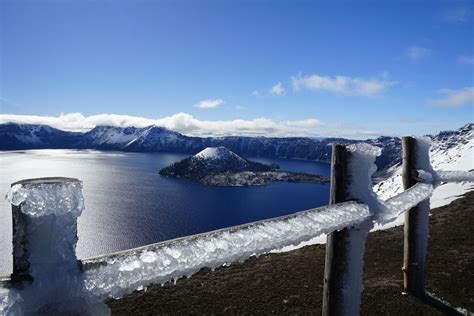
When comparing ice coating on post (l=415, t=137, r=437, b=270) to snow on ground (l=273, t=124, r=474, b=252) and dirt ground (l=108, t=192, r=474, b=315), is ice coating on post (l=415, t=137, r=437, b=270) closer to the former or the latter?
snow on ground (l=273, t=124, r=474, b=252)

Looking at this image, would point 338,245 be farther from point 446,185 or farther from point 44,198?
point 446,185

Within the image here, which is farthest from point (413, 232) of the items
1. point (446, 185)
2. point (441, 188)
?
point (446, 185)

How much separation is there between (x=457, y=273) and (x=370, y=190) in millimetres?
5559

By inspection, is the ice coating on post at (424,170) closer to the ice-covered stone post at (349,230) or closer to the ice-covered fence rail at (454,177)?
the ice-covered fence rail at (454,177)

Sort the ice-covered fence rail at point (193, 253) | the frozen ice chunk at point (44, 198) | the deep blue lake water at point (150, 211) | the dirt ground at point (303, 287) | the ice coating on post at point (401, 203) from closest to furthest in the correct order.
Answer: the frozen ice chunk at point (44, 198)
the ice-covered fence rail at point (193, 253)
the ice coating on post at point (401, 203)
the dirt ground at point (303, 287)
the deep blue lake water at point (150, 211)

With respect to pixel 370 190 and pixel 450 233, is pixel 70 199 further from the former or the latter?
pixel 450 233

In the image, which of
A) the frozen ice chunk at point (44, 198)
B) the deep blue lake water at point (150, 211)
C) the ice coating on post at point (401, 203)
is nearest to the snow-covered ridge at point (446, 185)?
the ice coating on post at point (401, 203)

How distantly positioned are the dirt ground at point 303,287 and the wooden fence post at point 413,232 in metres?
0.34

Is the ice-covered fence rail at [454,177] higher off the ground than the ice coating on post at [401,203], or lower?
higher

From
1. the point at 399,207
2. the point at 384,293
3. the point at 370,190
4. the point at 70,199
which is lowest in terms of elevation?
the point at 384,293

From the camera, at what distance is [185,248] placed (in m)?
1.49

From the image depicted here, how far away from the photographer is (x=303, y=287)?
23.0ft

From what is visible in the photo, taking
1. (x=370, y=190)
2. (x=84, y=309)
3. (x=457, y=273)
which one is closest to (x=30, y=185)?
(x=84, y=309)

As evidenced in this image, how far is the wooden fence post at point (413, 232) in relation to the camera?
514 centimetres
